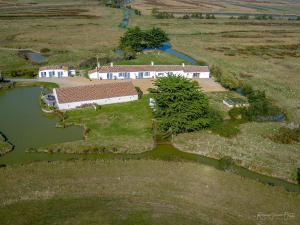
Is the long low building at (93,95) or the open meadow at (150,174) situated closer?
the open meadow at (150,174)

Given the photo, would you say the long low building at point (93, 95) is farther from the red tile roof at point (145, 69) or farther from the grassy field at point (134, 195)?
the grassy field at point (134, 195)

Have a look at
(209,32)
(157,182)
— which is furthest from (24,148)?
(209,32)

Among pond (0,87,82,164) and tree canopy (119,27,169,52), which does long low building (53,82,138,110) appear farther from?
tree canopy (119,27,169,52)

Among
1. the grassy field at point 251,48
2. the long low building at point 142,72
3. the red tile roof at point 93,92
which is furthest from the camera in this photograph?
the long low building at point 142,72

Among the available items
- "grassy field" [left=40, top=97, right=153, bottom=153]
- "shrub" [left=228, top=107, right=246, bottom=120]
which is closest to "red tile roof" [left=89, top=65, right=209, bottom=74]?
"grassy field" [left=40, top=97, right=153, bottom=153]

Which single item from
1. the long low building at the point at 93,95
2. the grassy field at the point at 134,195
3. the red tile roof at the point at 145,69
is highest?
the red tile roof at the point at 145,69

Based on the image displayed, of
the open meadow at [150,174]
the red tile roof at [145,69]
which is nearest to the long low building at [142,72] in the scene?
the red tile roof at [145,69]

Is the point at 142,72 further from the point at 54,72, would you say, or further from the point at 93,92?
the point at 54,72

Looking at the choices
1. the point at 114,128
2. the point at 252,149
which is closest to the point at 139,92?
the point at 114,128

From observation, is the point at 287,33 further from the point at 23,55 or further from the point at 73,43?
the point at 23,55

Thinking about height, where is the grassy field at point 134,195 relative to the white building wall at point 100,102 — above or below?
below
